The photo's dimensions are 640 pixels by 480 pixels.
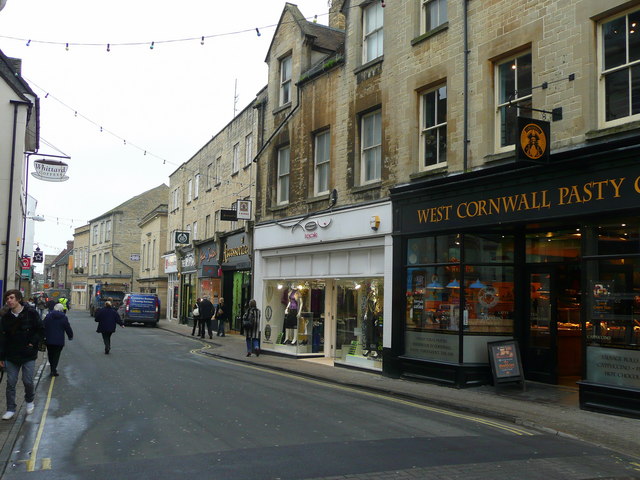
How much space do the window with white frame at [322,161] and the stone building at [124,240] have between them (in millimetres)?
46338

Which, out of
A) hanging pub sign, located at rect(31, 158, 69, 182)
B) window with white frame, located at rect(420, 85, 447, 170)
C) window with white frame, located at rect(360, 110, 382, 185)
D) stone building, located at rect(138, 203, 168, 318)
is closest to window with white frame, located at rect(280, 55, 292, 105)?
window with white frame, located at rect(360, 110, 382, 185)

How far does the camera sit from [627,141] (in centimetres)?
941

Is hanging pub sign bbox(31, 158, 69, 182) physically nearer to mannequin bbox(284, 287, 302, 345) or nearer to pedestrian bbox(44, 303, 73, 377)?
pedestrian bbox(44, 303, 73, 377)

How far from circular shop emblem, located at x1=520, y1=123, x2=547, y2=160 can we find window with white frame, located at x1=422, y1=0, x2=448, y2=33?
461 cm

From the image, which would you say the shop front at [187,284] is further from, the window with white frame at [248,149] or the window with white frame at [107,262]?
the window with white frame at [107,262]

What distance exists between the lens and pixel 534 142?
416 inches

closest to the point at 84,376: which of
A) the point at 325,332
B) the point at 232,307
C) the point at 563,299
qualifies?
the point at 325,332

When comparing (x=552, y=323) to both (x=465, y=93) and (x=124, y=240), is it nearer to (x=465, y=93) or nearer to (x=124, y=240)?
(x=465, y=93)

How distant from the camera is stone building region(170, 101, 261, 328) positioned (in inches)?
1049

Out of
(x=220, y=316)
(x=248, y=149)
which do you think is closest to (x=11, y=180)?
(x=248, y=149)

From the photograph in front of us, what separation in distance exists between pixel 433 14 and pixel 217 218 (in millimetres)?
19285

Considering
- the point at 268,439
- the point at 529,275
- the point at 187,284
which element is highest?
the point at 529,275

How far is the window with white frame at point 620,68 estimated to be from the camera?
32.4ft

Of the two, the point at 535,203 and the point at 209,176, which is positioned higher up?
the point at 209,176
